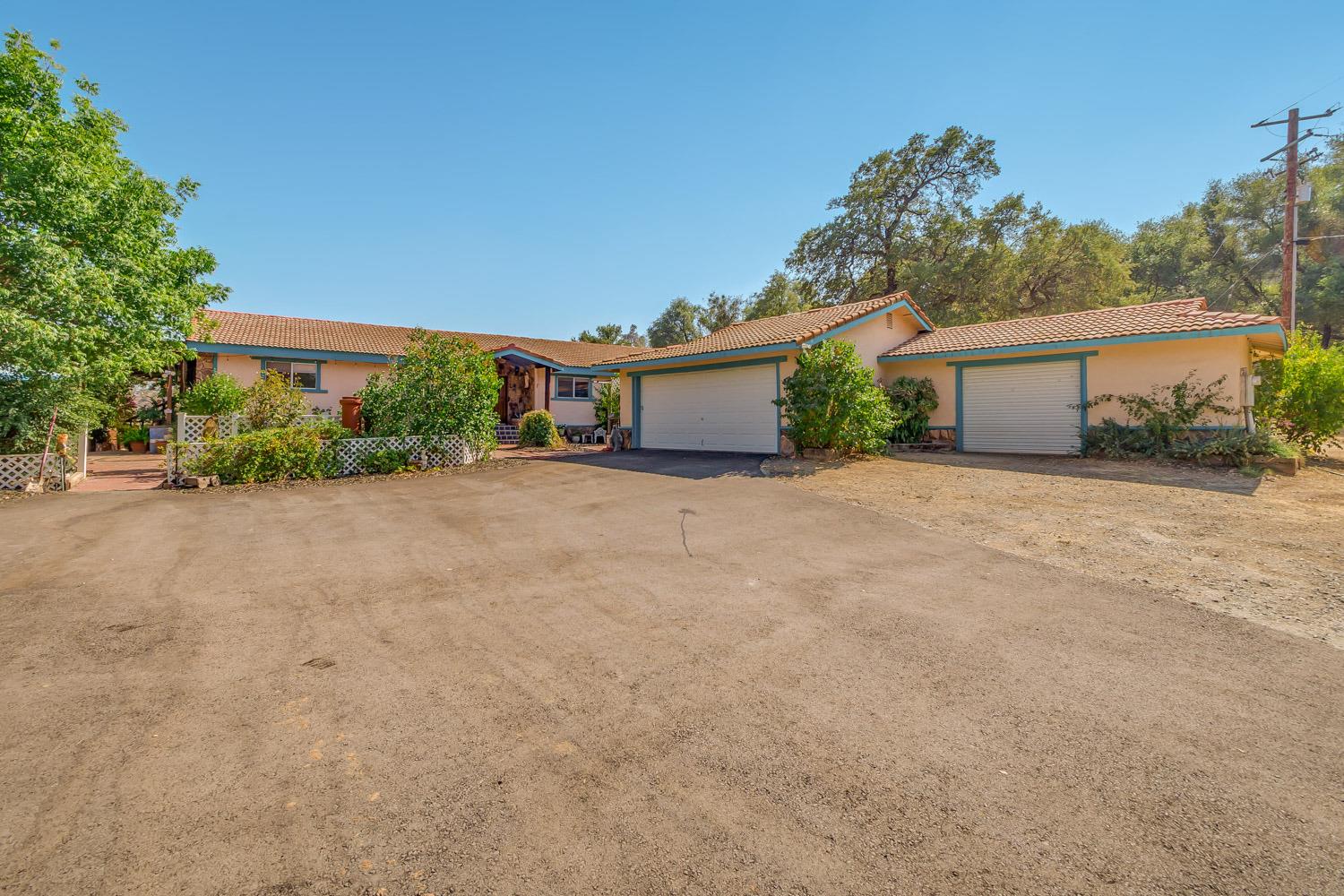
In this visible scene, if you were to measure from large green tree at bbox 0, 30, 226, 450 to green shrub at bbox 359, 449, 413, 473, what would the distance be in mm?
4953

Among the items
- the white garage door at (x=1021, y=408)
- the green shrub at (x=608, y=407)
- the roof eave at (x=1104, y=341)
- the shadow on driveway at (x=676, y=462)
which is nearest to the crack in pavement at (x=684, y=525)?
the shadow on driveway at (x=676, y=462)

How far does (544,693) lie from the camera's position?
320cm

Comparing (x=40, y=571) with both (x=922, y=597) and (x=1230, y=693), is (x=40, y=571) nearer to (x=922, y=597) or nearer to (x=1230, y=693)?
(x=922, y=597)

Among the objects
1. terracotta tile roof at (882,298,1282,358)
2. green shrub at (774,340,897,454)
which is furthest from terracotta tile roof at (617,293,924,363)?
terracotta tile roof at (882,298,1282,358)

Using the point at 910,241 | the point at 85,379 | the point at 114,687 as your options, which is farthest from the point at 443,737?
the point at 910,241

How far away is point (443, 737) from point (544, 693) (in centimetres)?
58

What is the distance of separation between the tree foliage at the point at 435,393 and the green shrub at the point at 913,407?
1064cm

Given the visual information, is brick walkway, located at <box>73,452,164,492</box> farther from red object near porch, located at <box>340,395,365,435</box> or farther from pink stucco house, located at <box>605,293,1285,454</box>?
pink stucco house, located at <box>605,293,1285,454</box>

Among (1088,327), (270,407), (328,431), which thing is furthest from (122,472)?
(1088,327)

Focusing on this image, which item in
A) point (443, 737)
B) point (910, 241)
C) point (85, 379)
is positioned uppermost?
point (910, 241)

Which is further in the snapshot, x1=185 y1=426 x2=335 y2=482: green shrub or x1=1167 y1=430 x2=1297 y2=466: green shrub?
x1=1167 y1=430 x2=1297 y2=466: green shrub

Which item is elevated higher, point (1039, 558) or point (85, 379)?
point (85, 379)

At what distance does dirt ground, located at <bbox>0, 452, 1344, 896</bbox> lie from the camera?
199cm

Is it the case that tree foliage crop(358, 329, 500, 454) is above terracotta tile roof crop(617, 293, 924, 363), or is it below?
below
